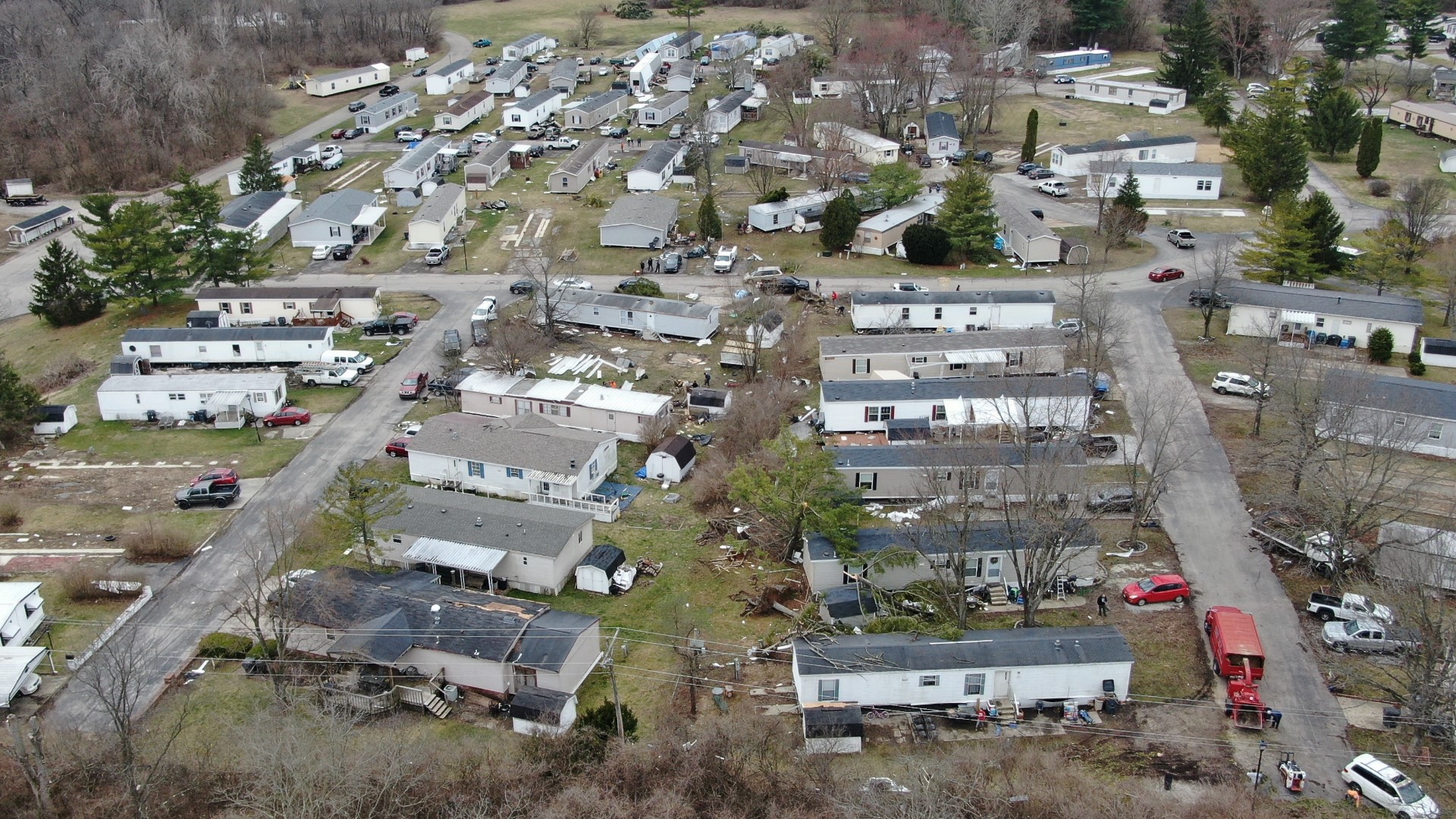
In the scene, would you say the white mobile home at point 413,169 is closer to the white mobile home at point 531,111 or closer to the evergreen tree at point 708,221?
the white mobile home at point 531,111

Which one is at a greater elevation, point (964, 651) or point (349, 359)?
point (349, 359)

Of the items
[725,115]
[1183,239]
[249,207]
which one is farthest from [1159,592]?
[725,115]

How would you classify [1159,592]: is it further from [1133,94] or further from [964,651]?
[1133,94]

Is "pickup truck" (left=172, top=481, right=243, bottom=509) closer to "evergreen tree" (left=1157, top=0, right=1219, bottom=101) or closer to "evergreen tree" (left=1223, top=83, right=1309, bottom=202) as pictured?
"evergreen tree" (left=1223, top=83, right=1309, bottom=202)

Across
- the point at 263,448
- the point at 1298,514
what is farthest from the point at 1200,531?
the point at 263,448

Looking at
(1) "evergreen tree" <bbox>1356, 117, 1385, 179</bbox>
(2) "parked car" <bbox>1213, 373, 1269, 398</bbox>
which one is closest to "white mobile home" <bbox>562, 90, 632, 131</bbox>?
(1) "evergreen tree" <bbox>1356, 117, 1385, 179</bbox>
